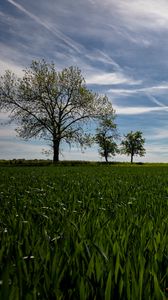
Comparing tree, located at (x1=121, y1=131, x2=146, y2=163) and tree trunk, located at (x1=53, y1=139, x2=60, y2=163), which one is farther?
tree, located at (x1=121, y1=131, x2=146, y2=163)

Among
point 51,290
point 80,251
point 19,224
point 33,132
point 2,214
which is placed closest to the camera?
point 51,290

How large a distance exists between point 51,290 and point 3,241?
1.06 metres

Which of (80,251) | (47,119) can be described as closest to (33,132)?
(47,119)

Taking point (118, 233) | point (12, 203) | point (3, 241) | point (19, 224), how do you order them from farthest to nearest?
point (12, 203) → point (19, 224) → point (118, 233) → point (3, 241)

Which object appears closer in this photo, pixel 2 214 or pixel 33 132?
pixel 2 214

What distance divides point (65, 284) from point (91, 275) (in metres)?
0.15

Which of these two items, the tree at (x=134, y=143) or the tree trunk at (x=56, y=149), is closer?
the tree trunk at (x=56, y=149)

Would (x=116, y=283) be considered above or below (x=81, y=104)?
below

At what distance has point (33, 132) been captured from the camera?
2457 inches

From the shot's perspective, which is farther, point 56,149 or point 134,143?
point 134,143

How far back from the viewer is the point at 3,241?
9.52 feet

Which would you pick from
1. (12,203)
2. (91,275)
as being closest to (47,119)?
(12,203)

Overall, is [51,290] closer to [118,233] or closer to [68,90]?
[118,233]

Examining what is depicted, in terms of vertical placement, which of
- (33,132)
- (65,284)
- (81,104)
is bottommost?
(65,284)
